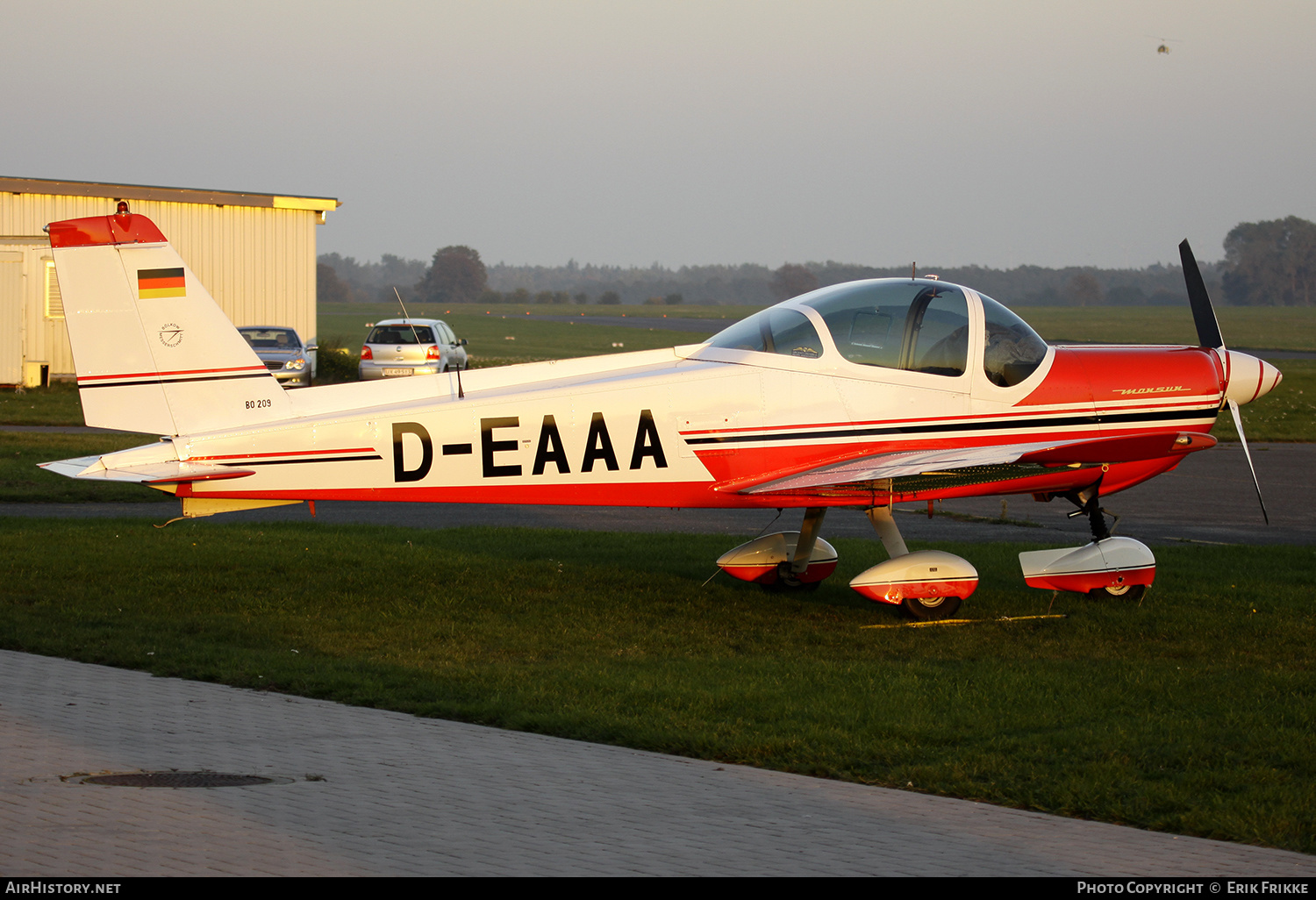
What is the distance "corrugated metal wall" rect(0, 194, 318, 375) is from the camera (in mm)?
28984

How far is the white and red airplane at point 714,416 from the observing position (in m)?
8.59

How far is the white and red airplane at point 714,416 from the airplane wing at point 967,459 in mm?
22

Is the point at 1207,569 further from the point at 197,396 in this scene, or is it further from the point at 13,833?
the point at 13,833

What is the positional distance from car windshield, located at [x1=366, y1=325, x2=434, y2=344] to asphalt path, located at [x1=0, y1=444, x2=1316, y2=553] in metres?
15.0

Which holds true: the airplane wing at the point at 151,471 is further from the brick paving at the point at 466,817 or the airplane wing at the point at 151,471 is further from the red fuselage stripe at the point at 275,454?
the brick paving at the point at 466,817

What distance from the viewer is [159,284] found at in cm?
862

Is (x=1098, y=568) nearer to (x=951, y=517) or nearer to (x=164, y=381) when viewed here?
(x=951, y=517)

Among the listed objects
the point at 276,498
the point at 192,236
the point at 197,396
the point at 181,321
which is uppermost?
the point at 192,236

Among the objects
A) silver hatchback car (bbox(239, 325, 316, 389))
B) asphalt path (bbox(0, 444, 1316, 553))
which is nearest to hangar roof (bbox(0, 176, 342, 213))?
silver hatchback car (bbox(239, 325, 316, 389))

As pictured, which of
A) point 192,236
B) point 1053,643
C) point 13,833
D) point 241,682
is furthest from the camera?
point 192,236

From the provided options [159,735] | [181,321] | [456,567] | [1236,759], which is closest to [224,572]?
[456,567]

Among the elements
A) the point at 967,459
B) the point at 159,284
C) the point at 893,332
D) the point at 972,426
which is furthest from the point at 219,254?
the point at 967,459

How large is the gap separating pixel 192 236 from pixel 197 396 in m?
25.2
